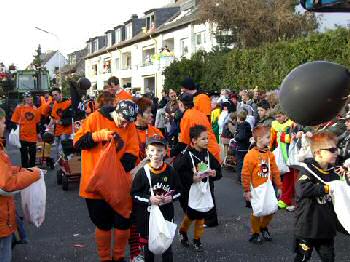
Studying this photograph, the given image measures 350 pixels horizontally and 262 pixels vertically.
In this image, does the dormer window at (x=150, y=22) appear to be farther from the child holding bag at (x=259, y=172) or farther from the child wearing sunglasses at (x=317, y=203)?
the child wearing sunglasses at (x=317, y=203)

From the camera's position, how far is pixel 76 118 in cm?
1094

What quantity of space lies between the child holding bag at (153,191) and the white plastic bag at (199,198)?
864mm

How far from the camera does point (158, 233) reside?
4625 mm

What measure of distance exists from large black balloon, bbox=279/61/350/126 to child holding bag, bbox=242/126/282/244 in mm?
4152

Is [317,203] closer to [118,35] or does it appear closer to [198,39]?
[198,39]

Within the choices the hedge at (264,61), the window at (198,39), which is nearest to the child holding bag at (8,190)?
the hedge at (264,61)

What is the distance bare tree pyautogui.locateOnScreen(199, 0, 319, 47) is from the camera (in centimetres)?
2098

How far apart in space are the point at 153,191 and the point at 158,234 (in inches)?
17.4

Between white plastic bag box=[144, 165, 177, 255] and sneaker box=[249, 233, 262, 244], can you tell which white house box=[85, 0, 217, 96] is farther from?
white plastic bag box=[144, 165, 177, 255]

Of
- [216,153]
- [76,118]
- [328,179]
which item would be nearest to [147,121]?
[216,153]

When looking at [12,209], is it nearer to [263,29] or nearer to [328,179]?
[328,179]

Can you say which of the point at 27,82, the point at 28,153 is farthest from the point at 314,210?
the point at 27,82

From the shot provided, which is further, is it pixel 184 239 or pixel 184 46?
pixel 184 46

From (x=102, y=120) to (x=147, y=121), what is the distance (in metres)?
0.96
